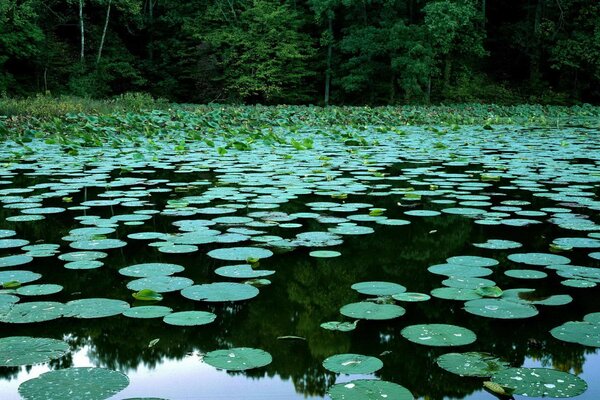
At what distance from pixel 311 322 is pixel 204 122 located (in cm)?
909

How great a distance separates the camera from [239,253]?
228cm

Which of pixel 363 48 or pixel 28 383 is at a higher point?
pixel 363 48

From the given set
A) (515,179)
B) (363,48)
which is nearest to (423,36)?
Result: (363,48)

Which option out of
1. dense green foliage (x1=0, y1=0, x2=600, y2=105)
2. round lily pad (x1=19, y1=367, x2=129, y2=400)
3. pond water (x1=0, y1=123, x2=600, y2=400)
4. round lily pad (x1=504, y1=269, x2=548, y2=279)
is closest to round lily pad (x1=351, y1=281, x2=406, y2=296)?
Answer: pond water (x1=0, y1=123, x2=600, y2=400)

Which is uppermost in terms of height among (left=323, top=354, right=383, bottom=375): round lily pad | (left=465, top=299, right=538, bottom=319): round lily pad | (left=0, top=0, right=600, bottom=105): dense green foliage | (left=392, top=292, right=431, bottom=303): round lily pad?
(left=0, top=0, right=600, bottom=105): dense green foliage

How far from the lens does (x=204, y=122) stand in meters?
10.5

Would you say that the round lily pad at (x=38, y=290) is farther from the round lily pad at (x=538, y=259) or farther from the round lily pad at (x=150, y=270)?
the round lily pad at (x=538, y=259)

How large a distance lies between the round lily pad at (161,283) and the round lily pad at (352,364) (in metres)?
0.66

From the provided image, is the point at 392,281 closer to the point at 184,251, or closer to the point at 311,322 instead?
the point at 311,322

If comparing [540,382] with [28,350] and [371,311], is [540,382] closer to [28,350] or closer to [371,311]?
[371,311]

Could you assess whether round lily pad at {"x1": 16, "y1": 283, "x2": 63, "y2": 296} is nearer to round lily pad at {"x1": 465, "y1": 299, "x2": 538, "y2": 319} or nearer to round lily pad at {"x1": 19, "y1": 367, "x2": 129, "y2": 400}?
round lily pad at {"x1": 19, "y1": 367, "x2": 129, "y2": 400}

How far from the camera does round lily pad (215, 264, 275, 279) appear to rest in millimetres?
2025

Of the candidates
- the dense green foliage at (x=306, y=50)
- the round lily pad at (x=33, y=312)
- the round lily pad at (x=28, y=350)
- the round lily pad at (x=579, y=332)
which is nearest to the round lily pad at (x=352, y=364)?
the round lily pad at (x=579, y=332)

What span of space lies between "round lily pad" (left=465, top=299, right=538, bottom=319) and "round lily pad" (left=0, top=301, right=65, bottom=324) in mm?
1122
